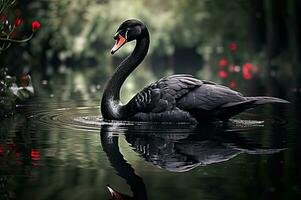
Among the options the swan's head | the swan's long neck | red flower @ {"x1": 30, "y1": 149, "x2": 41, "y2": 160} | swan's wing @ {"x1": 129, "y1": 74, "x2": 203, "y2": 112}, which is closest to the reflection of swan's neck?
red flower @ {"x1": 30, "y1": 149, "x2": 41, "y2": 160}

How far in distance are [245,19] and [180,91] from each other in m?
23.1

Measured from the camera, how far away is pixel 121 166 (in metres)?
6.83

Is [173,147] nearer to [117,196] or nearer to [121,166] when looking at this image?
[121,166]

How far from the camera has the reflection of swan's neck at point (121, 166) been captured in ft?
18.7

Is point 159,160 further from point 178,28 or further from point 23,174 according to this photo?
point 178,28

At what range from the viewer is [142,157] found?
24.2ft

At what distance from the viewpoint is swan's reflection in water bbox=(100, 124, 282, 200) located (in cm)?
668

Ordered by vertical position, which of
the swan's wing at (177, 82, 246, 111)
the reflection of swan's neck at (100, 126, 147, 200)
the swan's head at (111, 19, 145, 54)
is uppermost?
the swan's head at (111, 19, 145, 54)

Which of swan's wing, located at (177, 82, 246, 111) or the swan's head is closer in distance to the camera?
swan's wing, located at (177, 82, 246, 111)

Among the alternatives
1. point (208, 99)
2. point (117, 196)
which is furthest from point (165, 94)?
point (117, 196)

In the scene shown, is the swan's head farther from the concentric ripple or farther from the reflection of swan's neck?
the reflection of swan's neck

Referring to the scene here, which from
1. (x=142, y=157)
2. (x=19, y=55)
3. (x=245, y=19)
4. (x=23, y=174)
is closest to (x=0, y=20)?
(x=142, y=157)

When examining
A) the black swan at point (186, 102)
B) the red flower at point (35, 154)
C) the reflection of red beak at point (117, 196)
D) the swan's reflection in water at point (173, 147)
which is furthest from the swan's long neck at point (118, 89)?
the reflection of red beak at point (117, 196)

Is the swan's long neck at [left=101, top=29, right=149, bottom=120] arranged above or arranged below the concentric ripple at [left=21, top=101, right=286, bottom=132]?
above
